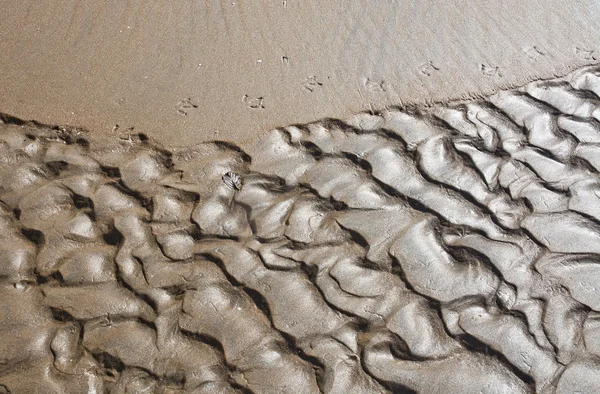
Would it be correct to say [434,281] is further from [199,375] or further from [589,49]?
[589,49]

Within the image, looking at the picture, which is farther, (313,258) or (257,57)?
(257,57)

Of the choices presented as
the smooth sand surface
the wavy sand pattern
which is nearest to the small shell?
the wavy sand pattern

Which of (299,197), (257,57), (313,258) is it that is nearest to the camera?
(313,258)

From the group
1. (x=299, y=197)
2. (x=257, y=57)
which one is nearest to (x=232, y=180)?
(x=299, y=197)

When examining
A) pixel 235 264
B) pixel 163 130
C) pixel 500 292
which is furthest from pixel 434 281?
pixel 163 130

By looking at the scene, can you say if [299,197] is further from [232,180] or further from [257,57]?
[257,57]

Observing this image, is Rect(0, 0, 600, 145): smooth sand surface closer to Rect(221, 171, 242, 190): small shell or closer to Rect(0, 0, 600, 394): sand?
Rect(0, 0, 600, 394): sand
